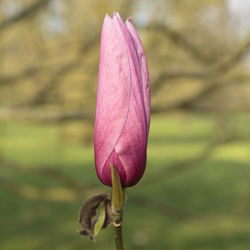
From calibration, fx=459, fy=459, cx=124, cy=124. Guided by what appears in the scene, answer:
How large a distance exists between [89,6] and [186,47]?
667 centimetres

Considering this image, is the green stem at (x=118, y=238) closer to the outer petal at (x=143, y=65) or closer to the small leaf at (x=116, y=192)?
the small leaf at (x=116, y=192)

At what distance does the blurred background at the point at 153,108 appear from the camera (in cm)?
286

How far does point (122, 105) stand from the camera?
1.80 ft

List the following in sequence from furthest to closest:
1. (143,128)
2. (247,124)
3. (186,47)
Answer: (247,124) < (186,47) < (143,128)

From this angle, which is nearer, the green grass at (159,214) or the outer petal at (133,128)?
the outer petal at (133,128)

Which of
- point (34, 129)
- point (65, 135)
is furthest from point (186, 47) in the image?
point (34, 129)

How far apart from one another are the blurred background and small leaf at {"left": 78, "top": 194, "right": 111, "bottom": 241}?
195cm

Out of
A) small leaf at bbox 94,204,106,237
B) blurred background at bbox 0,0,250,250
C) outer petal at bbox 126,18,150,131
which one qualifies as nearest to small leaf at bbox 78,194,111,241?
small leaf at bbox 94,204,106,237

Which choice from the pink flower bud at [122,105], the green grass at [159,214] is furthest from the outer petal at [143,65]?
the green grass at [159,214]

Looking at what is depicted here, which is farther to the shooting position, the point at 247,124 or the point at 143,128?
the point at 247,124

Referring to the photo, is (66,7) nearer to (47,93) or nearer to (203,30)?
(203,30)

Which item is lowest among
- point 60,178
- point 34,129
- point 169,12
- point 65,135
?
point 60,178

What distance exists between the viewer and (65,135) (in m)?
15.6

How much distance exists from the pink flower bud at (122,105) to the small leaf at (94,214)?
3 cm
